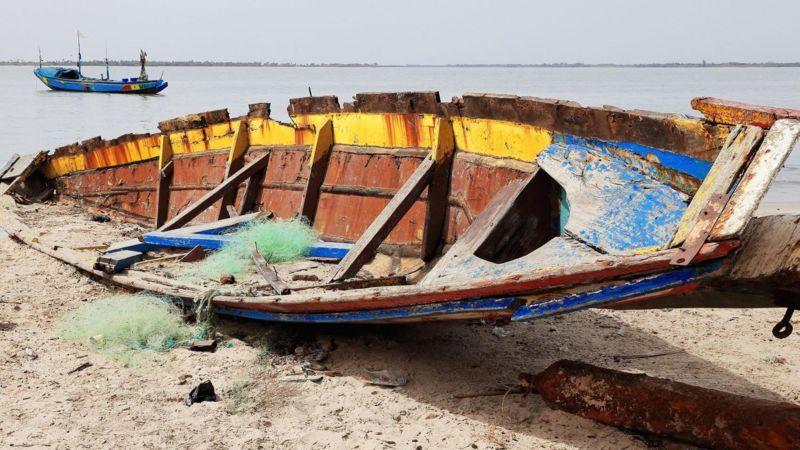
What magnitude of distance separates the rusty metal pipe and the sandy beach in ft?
0.34

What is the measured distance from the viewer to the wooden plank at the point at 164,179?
899 cm

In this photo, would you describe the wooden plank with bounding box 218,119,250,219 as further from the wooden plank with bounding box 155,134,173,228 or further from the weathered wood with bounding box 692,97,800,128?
the weathered wood with bounding box 692,97,800,128

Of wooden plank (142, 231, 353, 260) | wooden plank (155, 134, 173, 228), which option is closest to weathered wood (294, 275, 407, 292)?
wooden plank (142, 231, 353, 260)

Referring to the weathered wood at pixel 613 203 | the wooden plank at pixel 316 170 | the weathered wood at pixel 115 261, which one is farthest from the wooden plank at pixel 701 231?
the weathered wood at pixel 115 261

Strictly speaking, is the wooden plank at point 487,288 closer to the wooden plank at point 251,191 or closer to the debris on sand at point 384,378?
the debris on sand at point 384,378

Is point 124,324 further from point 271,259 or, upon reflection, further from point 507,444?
point 507,444

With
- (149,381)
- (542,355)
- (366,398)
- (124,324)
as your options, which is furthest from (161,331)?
(542,355)

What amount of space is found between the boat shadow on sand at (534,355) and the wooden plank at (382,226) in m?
0.60

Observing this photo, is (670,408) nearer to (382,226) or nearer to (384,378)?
(384,378)

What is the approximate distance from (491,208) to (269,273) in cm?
180

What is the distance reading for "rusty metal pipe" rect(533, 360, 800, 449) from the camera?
135 inches

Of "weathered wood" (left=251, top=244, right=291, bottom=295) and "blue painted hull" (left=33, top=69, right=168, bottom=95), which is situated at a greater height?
"weathered wood" (left=251, top=244, right=291, bottom=295)

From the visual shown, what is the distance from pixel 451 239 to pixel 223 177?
3573 mm

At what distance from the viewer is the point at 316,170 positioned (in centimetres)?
651
